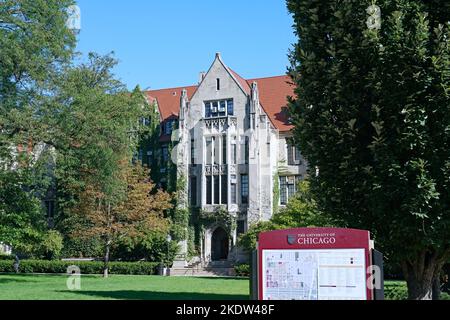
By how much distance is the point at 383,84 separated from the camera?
39.0 feet

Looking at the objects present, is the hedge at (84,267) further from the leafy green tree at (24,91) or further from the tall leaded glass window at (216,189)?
the leafy green tree at (24,91)

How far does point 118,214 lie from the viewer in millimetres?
36312

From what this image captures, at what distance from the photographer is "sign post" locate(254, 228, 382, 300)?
8.16m

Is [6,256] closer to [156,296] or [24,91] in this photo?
[24,91]

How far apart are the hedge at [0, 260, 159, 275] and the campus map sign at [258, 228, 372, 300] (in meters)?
32.3

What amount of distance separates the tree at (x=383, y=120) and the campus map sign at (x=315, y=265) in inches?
139

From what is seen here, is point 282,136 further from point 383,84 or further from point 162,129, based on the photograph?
point 383,84

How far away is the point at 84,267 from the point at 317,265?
35027 mm

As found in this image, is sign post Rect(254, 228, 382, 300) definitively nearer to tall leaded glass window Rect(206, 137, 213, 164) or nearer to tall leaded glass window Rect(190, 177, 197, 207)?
tall leaded glass window Rect(206, 137, 213, 164)

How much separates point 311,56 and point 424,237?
491 cm

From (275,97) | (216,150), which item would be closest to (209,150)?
(216,150)

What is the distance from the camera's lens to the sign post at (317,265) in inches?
321

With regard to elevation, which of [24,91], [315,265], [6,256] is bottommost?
[6,256]

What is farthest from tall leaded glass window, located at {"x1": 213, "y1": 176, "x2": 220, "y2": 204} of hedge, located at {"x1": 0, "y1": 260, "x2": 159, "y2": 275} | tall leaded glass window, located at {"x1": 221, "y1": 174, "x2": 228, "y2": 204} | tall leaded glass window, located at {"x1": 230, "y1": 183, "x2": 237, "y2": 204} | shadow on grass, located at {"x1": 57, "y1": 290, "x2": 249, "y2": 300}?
shadow on grass, located at {"x1": 57, "y1": 290, "x2": 249, "y2": 300}
